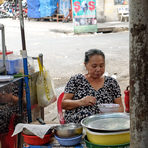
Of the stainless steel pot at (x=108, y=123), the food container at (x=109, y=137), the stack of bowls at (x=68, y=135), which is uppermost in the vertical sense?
the stainless steel pot at (x=108, y=123)

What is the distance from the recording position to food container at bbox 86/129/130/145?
1.99 metres

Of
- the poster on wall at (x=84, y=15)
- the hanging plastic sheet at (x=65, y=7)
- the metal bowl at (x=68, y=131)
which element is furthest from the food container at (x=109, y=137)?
the hanging plastic sheet at (x=65, y=7)

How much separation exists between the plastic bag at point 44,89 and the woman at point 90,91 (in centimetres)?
40

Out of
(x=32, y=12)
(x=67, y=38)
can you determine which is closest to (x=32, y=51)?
(x=67, y=38)

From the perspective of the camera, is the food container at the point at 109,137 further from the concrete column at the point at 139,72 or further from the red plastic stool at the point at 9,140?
the red plastic stool at the point at 9,140

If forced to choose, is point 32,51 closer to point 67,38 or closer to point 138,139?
point 67,38

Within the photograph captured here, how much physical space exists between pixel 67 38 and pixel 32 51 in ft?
11.5

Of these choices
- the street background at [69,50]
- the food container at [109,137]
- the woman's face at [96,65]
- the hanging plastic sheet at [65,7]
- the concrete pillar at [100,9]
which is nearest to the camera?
the food container at [109,137]

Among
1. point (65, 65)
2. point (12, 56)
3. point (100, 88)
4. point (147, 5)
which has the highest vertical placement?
point (147, 5)

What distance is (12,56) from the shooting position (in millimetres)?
3643

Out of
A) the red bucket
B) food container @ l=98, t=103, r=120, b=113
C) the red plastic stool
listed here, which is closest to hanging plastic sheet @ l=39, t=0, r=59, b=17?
the red plastic stool

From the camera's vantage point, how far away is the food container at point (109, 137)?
78.2 inches

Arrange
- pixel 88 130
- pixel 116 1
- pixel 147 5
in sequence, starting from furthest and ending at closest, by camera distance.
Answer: pixel 116 1 < pixel 88 130 < pixel 147 5

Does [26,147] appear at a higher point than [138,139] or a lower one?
lower
